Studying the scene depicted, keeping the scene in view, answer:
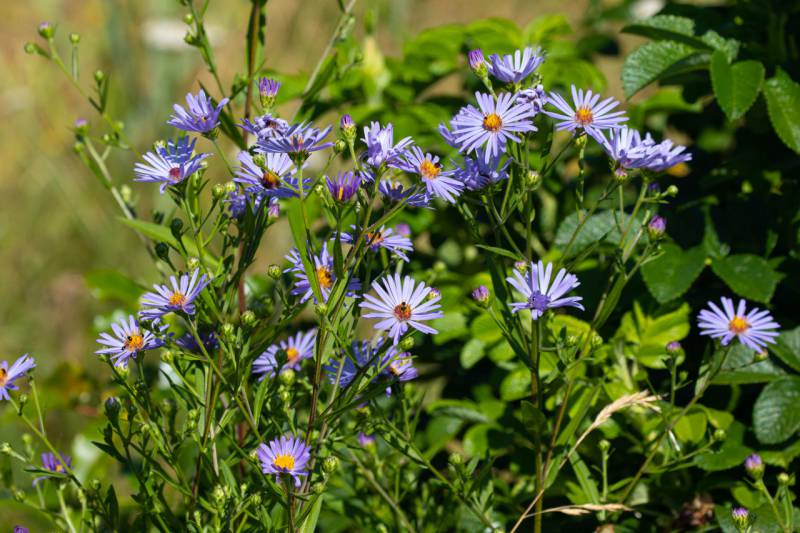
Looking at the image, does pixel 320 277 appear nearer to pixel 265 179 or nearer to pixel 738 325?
pixel 265 179

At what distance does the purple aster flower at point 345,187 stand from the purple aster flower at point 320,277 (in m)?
0.08

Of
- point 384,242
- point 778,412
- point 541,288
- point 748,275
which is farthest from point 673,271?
point 384,242

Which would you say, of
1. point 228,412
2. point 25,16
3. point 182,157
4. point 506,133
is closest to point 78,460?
point 228,412

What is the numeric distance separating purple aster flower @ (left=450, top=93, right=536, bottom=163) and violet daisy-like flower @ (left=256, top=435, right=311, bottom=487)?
1.04ft

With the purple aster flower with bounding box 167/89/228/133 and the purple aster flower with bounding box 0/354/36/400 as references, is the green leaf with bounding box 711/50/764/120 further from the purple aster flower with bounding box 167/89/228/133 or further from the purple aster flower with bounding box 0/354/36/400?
the purple aster flower with bounding box 0/354/36/400

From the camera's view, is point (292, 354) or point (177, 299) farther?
point (292, 354)

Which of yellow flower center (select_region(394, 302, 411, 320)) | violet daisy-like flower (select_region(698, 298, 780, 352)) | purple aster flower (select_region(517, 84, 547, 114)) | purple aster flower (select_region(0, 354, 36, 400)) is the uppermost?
purple aster flower (select_region(517, 84, 547, 114))

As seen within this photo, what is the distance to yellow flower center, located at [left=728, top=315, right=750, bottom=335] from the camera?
0.93 meters

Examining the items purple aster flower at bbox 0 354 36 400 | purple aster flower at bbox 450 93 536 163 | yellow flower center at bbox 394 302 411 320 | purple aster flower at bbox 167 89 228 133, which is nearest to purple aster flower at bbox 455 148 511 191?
purple aster flower at bbox 450 93 536 163

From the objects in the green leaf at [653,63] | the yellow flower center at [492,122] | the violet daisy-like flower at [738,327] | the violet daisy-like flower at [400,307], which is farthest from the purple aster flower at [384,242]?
the green leaf at [653,63]

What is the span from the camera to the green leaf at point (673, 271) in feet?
3.76

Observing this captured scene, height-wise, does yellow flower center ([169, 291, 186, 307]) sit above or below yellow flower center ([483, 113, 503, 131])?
below

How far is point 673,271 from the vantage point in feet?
3.86

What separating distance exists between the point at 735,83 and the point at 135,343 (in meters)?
0.82
